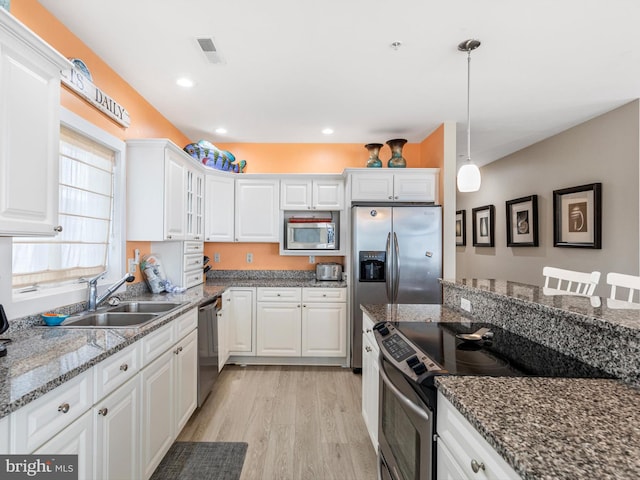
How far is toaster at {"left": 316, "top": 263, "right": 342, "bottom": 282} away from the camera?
380cm

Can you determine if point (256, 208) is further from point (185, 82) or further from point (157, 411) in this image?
point (157, 411)

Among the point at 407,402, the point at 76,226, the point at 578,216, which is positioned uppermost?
the point at 578,216

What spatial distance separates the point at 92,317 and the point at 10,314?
42 centimetres

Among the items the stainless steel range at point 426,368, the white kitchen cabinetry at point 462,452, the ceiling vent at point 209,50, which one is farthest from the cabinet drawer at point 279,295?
the white kitchen cabinetry at point 462,452

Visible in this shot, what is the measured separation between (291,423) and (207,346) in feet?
2.95

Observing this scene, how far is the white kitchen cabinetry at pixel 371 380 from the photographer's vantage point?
1928 millimetres

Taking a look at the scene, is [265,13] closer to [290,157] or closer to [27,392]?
[27,392]

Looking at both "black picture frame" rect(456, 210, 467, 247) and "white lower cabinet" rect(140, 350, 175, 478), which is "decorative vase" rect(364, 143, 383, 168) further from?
"black picture frame" rect(456, 210, 467, 247)

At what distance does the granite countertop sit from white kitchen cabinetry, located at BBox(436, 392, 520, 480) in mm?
51

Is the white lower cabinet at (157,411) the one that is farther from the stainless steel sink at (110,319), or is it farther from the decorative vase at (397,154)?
the decorative vase at (397,154)

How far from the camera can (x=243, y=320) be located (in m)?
3.55

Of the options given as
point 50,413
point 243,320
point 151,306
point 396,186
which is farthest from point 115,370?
point 396,186

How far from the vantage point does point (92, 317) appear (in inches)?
78.1

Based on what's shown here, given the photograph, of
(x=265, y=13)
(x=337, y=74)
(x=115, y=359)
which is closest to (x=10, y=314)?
(x=115, y=359)
